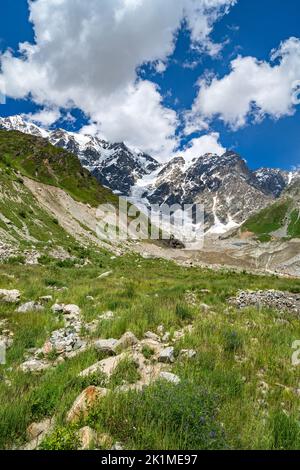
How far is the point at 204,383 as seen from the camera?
5238mm

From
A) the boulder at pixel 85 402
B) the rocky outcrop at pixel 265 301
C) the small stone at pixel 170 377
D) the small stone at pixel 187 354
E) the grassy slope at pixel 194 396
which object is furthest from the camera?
the rocky outcrop at pixel 265 301

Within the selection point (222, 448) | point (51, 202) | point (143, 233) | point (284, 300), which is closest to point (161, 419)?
point (222, 448)

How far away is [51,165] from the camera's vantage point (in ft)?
334

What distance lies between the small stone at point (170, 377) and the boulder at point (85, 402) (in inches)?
38.6

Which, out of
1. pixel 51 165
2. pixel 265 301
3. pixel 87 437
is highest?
pixel 51 165

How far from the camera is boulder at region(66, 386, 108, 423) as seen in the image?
14.6 ft

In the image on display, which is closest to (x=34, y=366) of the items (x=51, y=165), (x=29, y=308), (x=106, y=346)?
(x=106, y=346)

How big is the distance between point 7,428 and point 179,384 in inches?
93.7

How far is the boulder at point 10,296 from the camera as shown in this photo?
11625mm

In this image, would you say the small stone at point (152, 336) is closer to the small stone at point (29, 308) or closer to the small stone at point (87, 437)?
the small stone at point (87, 437)

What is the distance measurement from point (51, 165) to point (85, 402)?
104 m

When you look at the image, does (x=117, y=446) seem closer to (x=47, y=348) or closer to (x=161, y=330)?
(x=47, y=348)

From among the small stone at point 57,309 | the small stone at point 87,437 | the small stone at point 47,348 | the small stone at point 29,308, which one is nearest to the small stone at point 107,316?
the small stone at point 57,309
